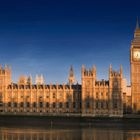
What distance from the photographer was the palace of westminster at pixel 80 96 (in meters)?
130

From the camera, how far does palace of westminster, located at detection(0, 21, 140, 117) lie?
427ft

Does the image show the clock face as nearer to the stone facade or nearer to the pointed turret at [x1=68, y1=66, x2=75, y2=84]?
the stone facade

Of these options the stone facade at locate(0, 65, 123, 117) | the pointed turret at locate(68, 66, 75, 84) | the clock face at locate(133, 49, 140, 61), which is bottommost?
the stone facade at locate(0, 65, 123, 117)

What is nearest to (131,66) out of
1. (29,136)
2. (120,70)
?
(120,70)

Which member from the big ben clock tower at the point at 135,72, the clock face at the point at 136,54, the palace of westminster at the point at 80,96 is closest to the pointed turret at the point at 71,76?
the palace of westminster at the point at 80,96

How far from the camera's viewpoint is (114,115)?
12750cm

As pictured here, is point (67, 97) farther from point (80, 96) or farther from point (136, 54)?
point (136, 54)

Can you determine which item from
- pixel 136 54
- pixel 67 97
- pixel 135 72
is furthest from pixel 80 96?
pixel 136 54

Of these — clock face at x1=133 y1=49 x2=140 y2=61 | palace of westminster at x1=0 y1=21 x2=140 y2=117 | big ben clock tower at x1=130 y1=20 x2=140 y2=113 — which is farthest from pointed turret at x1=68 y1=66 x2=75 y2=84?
clock face at x1=133 y1=49 x2=140 y2=61

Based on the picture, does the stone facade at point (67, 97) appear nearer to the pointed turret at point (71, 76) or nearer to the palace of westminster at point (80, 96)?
the palace of westminster at point (80, 96)

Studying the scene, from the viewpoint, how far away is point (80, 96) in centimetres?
13462

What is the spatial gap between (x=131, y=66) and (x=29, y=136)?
73.1 meters

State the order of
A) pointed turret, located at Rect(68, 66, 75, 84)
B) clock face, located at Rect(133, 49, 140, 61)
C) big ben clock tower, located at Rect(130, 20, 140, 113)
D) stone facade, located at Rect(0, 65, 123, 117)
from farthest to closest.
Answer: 1. pointed turret, located at Rect(68, 66, 75, 84)
2. clock face, located at Rect(133, 49, 140, 61)
3. big ben clock tower, located at Rect(130, 20, 140, 113)
4. stone facade, located at Rect(0, 65, 123, 117)

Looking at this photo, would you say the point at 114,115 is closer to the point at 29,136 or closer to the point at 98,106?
the point at 98,106
